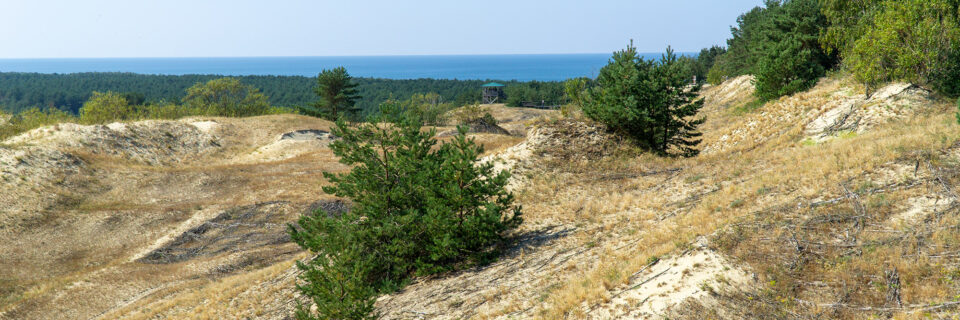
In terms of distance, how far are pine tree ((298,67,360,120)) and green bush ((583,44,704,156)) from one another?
4823 cm

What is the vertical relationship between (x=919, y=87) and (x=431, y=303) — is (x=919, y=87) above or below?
above

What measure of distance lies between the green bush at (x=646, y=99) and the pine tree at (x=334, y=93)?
48226 millimetres

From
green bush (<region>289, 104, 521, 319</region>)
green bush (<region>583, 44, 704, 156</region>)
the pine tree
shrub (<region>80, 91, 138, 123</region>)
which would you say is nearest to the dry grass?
green bush (<region>583, 44, 704, 156</region>)

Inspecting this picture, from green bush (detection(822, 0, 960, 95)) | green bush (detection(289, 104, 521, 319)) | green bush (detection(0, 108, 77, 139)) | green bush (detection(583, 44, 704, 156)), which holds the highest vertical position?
green bush (detection(822, 0, 960, 95))

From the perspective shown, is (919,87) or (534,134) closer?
(919,87)

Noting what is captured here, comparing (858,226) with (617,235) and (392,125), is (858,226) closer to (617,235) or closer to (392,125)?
(617,235)

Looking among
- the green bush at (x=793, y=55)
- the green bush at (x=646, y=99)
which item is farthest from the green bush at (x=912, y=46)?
the green bush at (x=793, y=55)

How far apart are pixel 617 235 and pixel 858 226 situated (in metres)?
6.62

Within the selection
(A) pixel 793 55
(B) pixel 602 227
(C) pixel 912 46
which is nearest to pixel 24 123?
(B) pixel 602 227

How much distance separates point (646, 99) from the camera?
26891mm

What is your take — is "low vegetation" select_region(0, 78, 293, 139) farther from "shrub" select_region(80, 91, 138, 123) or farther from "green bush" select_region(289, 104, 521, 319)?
"green bush" select_region(289, 104, 521, 319)

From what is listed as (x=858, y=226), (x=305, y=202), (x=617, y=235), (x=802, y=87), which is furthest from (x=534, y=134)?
(x=802, y=87)

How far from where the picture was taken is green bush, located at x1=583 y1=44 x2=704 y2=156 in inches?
1046

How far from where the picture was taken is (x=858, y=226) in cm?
1234
